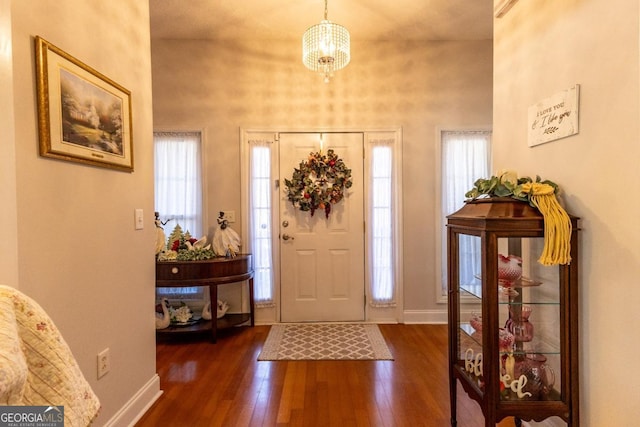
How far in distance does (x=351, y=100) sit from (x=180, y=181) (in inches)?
79.8

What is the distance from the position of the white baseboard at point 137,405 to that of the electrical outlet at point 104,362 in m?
0.27

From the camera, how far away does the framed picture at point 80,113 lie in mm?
1322

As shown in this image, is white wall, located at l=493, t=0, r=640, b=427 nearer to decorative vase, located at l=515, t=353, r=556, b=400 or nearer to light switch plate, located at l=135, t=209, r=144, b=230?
decorative vase, located at l=515, t=353, r=556, b=400

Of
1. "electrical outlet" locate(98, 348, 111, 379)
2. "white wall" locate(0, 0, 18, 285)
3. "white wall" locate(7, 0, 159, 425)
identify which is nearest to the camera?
"white wall" locate(0, 0, 18, 285)

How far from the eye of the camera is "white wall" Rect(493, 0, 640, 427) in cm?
114

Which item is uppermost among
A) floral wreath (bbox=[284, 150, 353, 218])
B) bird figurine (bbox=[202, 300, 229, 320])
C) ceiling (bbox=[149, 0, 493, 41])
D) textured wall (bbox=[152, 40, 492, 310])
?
ceiling (bbox=[149, 0, 493, 41])

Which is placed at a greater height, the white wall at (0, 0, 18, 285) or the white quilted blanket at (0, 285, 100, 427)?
the white wall at (0, 0, 18, 285)

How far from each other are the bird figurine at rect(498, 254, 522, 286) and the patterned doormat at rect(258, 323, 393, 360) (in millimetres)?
1517

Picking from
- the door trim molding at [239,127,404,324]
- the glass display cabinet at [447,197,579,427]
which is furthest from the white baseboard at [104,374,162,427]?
the glass display cabinet at [447,197,579,427]

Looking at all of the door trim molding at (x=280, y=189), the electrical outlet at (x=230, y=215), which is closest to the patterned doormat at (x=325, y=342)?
the door trim molding at (x=280, y=189)

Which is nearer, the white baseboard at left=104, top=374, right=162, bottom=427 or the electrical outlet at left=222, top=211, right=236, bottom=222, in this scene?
the white baseboard at left=104, top=374, right=162, bottom=427

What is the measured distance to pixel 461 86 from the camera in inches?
139

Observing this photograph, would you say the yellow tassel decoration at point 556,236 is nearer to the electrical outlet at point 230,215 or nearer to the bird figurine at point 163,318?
the electrical outlet at point 230,215

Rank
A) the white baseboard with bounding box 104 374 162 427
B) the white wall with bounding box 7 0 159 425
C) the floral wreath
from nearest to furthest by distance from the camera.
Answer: the white wall with bounding box 7 0 159 425, the white baseboard with bounding box 104 374 162 427, the floral wreath
